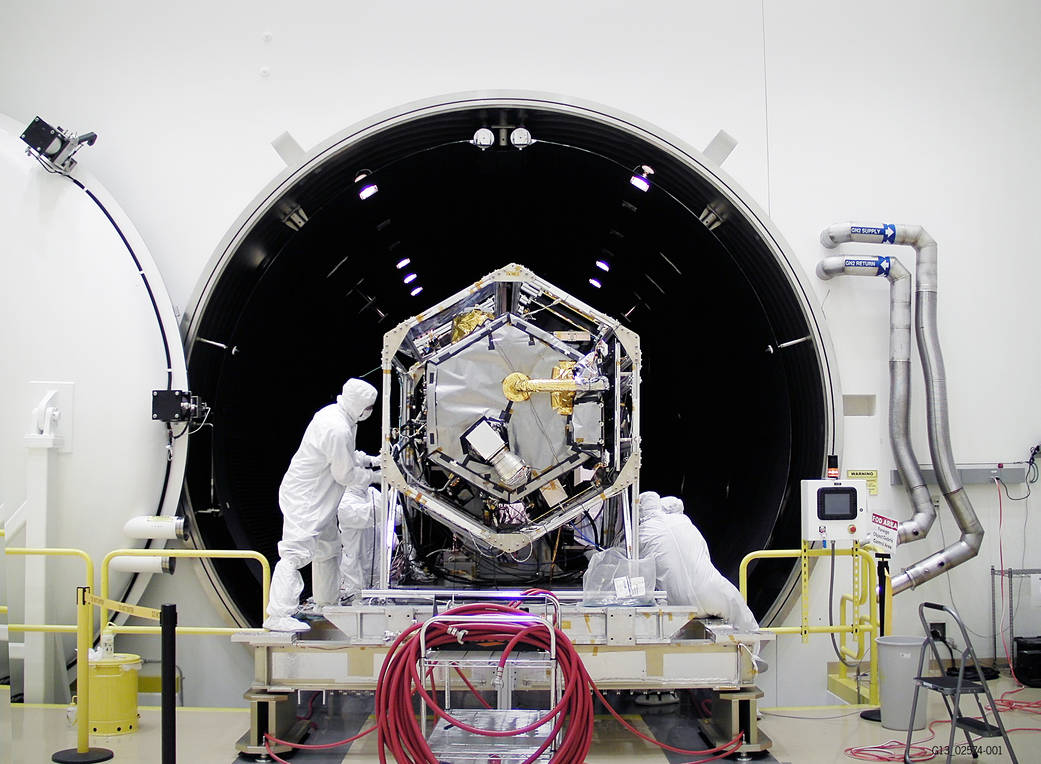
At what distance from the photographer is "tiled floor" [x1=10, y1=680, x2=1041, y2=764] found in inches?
168

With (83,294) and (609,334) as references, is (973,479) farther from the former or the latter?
(83,294)

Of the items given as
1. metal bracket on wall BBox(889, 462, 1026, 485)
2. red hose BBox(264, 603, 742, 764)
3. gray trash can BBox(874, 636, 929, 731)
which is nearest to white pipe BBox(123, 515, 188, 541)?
red hose BBox(264, 603, 742, 764)

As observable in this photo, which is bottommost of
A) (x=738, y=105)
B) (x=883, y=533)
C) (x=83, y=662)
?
(x=83, y=662)

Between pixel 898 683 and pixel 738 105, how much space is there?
332cm

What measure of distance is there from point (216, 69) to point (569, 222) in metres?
2.80

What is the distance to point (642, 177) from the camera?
5.84 m

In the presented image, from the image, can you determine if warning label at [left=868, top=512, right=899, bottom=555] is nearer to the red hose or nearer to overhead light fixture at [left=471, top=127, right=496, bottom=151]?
the red hose

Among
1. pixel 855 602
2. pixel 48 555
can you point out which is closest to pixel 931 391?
pixel 855 602

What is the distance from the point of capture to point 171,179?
5539 mm

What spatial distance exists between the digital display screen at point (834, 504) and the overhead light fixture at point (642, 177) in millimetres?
2096

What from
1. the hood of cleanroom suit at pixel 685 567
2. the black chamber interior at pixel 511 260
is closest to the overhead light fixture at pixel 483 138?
the black chamber interior at pixel 511 260

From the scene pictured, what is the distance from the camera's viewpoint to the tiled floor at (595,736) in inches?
168

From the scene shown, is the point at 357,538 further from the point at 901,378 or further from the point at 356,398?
the point at 901,378

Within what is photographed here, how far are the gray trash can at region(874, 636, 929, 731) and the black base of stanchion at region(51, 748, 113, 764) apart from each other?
3.65 meters
